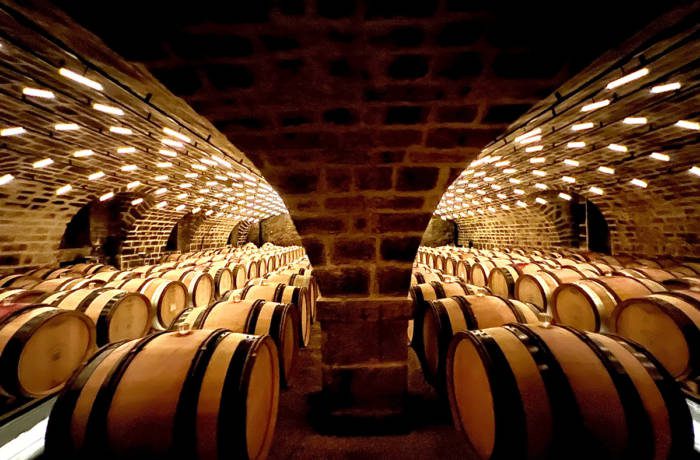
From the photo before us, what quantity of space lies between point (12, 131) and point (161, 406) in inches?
217

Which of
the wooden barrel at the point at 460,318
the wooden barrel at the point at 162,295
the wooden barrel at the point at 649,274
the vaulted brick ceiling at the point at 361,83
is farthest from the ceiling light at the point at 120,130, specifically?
the wooden barrel at the point at 649,274

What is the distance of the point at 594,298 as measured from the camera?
10.2ft

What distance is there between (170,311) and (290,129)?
3580 millimetres

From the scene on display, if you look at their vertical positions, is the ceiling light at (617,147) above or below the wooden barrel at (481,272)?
above

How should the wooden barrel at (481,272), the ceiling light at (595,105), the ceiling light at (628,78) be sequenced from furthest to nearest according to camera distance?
the wooden barrel at (481,272)
the ceiling light at (595,105)
the ceiling light at (628,78)

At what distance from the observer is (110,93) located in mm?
3453

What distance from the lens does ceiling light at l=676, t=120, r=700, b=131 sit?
179 inches

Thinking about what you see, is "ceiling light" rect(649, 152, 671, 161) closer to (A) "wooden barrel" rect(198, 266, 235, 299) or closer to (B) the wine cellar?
(B) the wine cellar

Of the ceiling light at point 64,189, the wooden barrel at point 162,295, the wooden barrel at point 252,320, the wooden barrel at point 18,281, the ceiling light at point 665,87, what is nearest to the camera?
the wooden barrel at point 252,320

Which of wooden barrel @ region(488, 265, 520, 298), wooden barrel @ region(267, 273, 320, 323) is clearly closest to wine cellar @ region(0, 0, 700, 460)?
wooden barrel @ region(488, 265, 520, 298)

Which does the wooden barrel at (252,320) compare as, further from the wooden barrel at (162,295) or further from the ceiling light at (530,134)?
the ceiling light at (530,134)

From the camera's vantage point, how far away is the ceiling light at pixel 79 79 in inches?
116

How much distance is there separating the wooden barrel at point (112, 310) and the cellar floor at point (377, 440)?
2107 mm

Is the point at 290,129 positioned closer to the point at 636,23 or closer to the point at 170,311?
the point at 636,23
